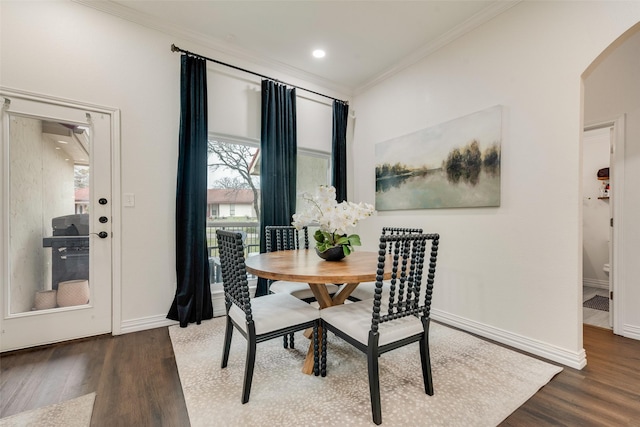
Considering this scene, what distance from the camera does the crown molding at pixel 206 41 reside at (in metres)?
2.42

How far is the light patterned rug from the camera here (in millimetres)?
1438

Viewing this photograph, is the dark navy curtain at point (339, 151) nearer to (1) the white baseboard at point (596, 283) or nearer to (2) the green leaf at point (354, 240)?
(2) the green leaf at point (354, 240)

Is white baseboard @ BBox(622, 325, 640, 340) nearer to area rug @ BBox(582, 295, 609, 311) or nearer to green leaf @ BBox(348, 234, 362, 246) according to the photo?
A: area rug @ BBox(582, 295, 609, 311)

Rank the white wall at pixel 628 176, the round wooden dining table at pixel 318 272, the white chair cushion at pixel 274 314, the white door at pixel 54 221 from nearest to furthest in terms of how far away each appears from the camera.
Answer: the round wooden dining table at pixel 318 272
the white chair cushion at pixel 274 314
the white door at pixel 54 221
the white wall at pixel 628 176

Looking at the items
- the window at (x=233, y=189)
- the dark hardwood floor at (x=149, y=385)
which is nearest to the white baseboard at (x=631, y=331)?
the dark hardwood floor at (x=149, y=385)

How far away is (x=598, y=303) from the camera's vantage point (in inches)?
128

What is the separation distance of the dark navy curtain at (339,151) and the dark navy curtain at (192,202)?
169cm

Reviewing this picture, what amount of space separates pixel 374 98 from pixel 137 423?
3.80m

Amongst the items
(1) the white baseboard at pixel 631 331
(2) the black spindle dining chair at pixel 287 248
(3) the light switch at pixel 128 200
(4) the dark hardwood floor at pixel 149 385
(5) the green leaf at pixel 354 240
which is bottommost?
(4) the dark hardwood floor at pixel 149 385

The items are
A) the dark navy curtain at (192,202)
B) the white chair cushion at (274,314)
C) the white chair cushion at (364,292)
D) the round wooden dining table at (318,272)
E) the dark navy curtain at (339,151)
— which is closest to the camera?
the round wooden dining table at (318,272)

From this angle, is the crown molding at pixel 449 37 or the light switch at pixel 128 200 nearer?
the crown molding at pixel 449 37

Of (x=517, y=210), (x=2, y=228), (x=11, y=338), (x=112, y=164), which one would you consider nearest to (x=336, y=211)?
(x=517, y=210)

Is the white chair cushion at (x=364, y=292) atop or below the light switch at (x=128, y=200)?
below

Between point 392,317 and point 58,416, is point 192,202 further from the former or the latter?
point 392,317
